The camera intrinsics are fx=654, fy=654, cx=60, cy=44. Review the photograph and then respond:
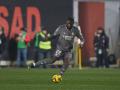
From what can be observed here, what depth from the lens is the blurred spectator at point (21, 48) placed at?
3509 centimetres

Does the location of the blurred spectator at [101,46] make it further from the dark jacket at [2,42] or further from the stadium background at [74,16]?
the dark jacket at [2,42]

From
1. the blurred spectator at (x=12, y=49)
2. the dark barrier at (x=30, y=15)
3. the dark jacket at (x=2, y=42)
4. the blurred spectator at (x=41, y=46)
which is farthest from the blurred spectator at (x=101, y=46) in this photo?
the dark jacket at (x=2, y=42)

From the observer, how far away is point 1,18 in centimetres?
3541

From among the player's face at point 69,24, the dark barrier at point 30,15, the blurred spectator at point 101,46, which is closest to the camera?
the player's face at point 69,24

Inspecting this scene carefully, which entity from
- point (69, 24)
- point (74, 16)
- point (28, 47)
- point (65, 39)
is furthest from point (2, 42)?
point (69, 24)

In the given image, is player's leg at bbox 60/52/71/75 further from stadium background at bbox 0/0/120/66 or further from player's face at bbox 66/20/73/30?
stadium background at bbox 0/0/120/66

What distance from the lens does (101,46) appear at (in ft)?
119

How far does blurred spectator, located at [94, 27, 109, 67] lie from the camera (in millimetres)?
36125

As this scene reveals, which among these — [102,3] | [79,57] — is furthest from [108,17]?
[79,57]

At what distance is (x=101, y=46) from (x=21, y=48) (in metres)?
4.50

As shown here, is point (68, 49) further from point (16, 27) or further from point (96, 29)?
point (96, 29)

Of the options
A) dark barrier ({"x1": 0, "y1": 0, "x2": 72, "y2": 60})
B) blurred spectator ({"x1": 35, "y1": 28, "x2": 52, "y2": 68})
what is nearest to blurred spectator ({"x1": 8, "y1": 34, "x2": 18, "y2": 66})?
dark barrier ({"x1": 0, "y1": 0, "x2": 72, "y2": 60})

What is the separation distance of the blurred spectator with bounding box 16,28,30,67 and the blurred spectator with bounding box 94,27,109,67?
3923 millimetres

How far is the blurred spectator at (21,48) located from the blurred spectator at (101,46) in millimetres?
3923
